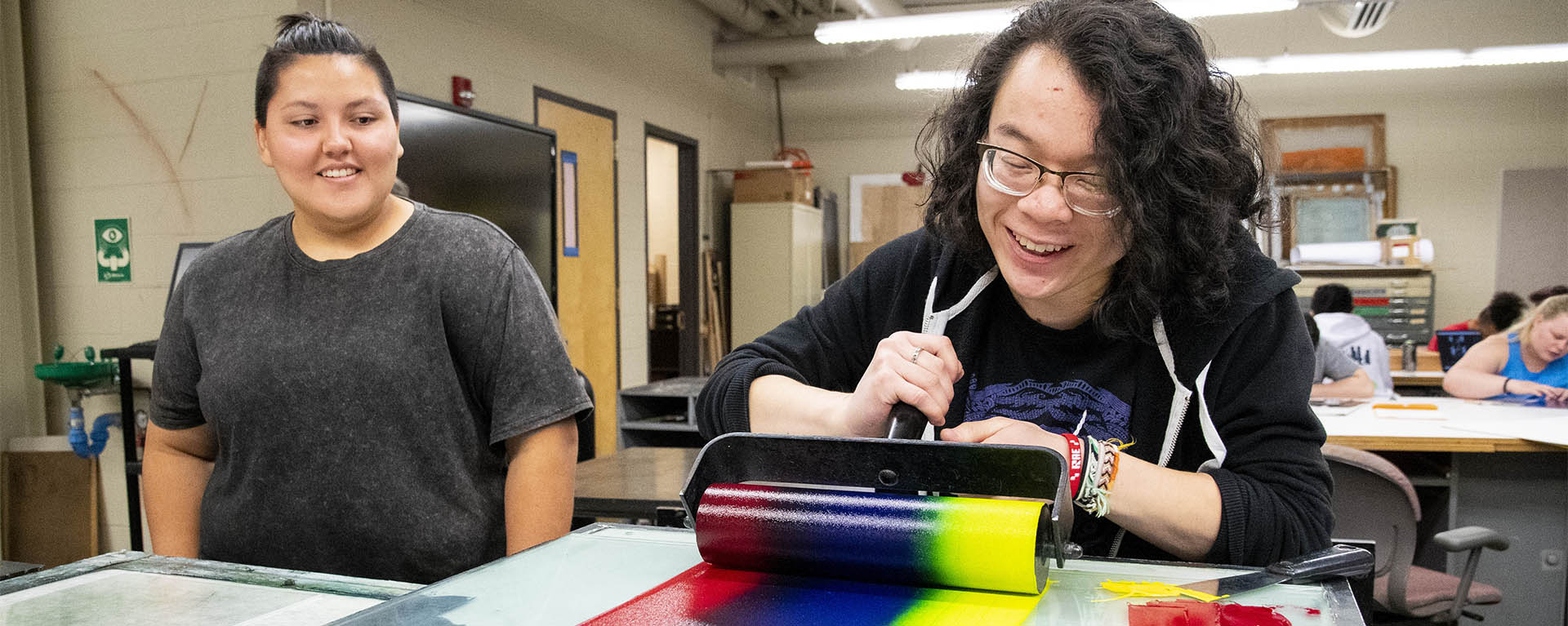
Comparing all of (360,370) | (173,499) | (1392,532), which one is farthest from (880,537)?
(1392,532)

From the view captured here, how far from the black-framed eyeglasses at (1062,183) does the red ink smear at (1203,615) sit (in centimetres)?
41

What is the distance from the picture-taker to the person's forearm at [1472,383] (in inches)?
157

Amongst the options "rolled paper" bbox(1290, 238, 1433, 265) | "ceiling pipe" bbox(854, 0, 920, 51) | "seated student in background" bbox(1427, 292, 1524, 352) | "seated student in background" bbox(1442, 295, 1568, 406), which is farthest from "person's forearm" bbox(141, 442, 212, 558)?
"rolled paper" bbox(1290, 238, 1433, 265)

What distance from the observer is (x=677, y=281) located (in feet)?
24.1

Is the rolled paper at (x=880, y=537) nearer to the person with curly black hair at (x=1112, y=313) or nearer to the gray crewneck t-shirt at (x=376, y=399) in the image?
the person with curly black hair at (x=1112, y=313)

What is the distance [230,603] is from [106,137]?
348cm

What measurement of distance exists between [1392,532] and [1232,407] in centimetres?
188

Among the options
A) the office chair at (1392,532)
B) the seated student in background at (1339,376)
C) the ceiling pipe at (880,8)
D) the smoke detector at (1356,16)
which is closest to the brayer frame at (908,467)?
the office chair at (1392,532)

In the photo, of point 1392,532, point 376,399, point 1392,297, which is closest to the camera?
point 376,399

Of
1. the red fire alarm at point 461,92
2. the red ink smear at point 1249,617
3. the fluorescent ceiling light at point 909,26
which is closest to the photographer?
the red ink smear at point 1249,617

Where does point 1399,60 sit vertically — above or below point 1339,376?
above

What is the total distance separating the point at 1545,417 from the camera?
3441 millimetres

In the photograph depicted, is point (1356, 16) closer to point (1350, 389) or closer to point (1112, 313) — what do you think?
point (1350, 389)

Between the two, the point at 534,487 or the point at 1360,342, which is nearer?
the point at 534,487
